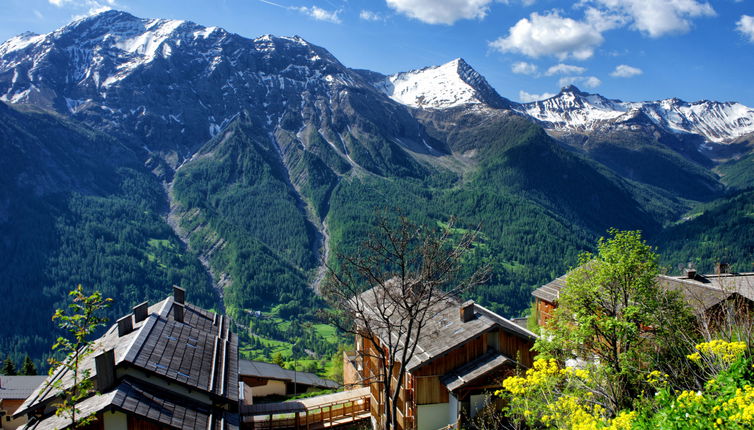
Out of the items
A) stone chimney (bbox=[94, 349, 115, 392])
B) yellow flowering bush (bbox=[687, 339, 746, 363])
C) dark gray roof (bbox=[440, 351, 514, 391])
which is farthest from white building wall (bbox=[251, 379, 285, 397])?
yellow flowering bush (bbox=[687, 339, 746, 363])

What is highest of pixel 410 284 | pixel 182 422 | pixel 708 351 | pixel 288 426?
pixel 410 284

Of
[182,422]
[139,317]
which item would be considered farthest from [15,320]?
[182,422]

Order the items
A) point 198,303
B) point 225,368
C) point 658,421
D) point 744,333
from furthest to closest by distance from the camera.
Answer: point 198,303 < point 225,368 < point 744,333 < point 658,421

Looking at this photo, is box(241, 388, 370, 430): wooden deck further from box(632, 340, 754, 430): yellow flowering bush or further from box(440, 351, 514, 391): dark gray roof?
box(632, 340, 754, 430): yellow flowering bush

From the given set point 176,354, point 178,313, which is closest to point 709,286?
point 176,354

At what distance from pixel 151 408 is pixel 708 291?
3746 centimetres

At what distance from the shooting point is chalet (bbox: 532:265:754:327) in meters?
27.6

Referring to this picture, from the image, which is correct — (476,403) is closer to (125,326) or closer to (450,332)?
(450,332)

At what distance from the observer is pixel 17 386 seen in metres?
47.8

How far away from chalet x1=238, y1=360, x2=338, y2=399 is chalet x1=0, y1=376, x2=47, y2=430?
730 inches

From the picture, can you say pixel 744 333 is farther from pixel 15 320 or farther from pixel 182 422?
pixel 15 320

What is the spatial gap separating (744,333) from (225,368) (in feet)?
88.5

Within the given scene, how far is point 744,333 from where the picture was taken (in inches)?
762

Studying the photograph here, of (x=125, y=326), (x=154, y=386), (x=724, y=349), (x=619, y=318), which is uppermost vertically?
(x=125, y=326)
